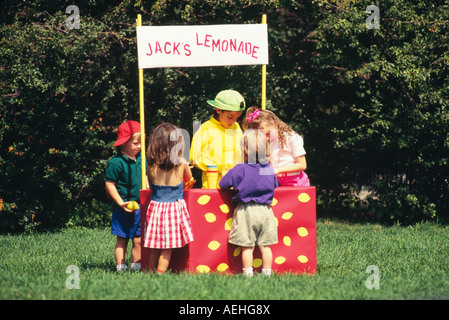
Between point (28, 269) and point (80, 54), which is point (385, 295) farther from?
point (80, 54)

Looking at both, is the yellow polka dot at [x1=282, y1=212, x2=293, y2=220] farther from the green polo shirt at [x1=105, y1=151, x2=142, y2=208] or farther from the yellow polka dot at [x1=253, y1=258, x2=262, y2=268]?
the green polo shirt at [x1=105, y1=151, x2=142, y2=208]

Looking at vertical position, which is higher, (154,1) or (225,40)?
(154,1)

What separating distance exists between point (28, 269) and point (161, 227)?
1.55 m

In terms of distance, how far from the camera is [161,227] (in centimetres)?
488

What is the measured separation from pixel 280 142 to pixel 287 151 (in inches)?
4.5

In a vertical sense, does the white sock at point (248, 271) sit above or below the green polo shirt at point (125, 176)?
below

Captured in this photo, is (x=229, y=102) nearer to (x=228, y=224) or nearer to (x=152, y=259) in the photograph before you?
(x=228, y=224)

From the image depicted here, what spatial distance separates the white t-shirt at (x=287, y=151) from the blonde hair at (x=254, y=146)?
21 centimetres

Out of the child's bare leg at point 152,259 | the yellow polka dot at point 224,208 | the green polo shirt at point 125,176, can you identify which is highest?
the green polo shirt at point 125,176

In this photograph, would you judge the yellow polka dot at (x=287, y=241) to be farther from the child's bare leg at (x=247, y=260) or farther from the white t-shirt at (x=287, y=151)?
the white t-shirt at (x=287, y=151)

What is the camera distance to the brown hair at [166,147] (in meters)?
4.87

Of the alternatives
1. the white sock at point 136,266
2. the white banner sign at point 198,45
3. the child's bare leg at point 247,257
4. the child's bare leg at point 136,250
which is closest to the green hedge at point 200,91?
the white banner sign at point 198,45

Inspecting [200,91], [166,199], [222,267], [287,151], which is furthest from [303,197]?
[200,91]
